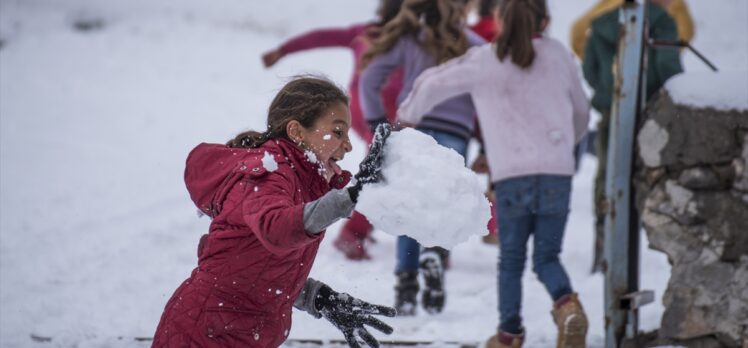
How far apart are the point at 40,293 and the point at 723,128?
144 inches

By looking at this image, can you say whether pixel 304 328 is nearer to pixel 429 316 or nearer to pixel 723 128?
pixel 429 316

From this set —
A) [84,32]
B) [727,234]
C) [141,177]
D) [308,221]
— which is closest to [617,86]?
[727,234]

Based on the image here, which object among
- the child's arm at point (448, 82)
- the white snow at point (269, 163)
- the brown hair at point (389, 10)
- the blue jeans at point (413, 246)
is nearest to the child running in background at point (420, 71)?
the blue jeans at point (413, 246)

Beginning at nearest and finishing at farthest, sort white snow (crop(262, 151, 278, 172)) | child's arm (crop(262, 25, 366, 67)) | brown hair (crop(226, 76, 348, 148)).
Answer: white snow (crop(262, 151, 278, 172)) → brown hair (crop(226, 76, 348, 148)) → child's arm (crop(262, 25, 366, 67))

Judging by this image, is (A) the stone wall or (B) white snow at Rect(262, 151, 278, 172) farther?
(A) the stone wall

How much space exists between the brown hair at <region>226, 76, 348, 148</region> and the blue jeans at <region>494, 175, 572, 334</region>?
1448mm

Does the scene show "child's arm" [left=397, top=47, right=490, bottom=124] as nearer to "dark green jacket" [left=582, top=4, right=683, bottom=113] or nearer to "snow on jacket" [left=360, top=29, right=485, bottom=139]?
"snow on jacket" [left=360, top=29, right=485, bottom=139]

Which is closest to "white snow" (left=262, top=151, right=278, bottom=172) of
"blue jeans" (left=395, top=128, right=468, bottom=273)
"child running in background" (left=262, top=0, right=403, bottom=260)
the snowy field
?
the snowy field

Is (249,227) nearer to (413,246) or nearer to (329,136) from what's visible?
(329,136)

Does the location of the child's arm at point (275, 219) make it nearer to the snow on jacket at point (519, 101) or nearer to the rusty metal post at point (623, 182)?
the snow on jacket at point (519, 101)

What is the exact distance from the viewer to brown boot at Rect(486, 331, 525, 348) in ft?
11.8

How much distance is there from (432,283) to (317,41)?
5.85ft

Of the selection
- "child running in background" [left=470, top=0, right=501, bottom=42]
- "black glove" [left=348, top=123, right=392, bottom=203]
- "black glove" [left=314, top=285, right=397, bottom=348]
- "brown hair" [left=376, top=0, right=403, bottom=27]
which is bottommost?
"black glove" [left=314, top=285, right=397, bottom=348]

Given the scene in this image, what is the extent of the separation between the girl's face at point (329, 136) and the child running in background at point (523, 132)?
1473mm
